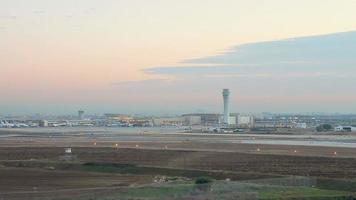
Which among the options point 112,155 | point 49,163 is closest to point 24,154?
point 112,155

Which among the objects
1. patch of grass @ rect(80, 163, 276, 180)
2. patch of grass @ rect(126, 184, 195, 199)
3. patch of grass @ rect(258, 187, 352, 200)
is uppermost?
patch of grass @ rect(126, 184, 195, 199)

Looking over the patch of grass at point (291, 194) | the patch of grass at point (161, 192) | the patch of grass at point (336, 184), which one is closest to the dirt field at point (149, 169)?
the patch of grass at point (336, 184)

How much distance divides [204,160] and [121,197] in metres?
31.8

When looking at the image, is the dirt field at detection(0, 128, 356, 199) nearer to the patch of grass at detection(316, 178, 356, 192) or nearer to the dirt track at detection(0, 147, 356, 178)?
the dirt track at detection(0, 147, 356, 178)

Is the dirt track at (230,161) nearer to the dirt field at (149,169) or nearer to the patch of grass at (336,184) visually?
the dirt field at (149,169)

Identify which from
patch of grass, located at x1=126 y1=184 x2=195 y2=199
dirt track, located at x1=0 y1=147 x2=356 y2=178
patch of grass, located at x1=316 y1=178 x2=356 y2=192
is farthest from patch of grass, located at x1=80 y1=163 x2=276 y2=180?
patch of grass, located at x1=126 y1=184 x2=195 y2=199

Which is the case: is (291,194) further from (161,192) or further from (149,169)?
(149,169)

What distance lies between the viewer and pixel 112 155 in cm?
6075

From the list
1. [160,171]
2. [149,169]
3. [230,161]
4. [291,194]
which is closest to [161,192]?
[291,194]

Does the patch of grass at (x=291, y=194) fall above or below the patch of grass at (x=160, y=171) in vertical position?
above

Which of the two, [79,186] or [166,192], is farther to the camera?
[79,186]

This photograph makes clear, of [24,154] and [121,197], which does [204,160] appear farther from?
[121,197]

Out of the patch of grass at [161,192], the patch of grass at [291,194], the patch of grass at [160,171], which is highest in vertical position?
the patch of grass at [161,192]

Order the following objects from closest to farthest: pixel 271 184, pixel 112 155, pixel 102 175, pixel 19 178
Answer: pixel 271 184
pixel 19 178
pixel 102 175
pixel 112 155
